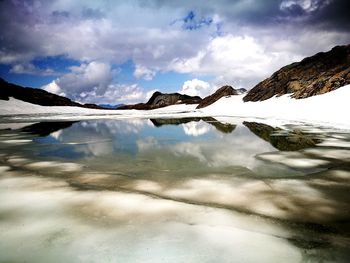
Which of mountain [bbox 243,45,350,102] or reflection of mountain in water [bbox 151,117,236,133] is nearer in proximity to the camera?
reflection of mountain in water [bbox 151,117,236,133]

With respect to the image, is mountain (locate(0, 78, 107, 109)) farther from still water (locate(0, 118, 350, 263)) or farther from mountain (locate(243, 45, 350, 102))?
still water (locate(0, 118, 350, 263))

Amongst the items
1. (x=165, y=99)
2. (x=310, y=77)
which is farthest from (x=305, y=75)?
(x=165, y=99)

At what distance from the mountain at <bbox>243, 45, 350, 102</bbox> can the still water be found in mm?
25135

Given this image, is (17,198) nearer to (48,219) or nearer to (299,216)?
(48,219)

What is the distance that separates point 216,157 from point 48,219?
5338 millimetres

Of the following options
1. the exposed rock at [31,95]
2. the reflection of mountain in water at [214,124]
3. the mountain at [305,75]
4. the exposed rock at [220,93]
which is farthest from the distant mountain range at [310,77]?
the exposed rock at [220,93]

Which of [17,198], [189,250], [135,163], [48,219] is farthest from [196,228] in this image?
[135,163]

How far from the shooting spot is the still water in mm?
3219

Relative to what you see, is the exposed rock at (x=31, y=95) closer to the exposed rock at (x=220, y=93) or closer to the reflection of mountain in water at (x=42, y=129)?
the exposed rock at (x=220, y=93)

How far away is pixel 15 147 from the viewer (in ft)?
35.5

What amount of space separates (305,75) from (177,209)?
132 feet

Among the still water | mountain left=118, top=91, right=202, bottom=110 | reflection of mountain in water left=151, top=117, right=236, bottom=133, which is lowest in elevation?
the still water

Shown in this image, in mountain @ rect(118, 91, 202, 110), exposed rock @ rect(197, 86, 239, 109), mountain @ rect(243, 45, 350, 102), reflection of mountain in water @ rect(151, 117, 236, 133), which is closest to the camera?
reflection of mountain in water @ rect(151, 117, 236, 133)

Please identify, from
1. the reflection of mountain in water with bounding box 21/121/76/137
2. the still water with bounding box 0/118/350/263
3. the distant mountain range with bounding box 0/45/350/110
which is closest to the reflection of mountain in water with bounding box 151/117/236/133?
the reflection of mountain in water with bounding box 21/121/76/137
